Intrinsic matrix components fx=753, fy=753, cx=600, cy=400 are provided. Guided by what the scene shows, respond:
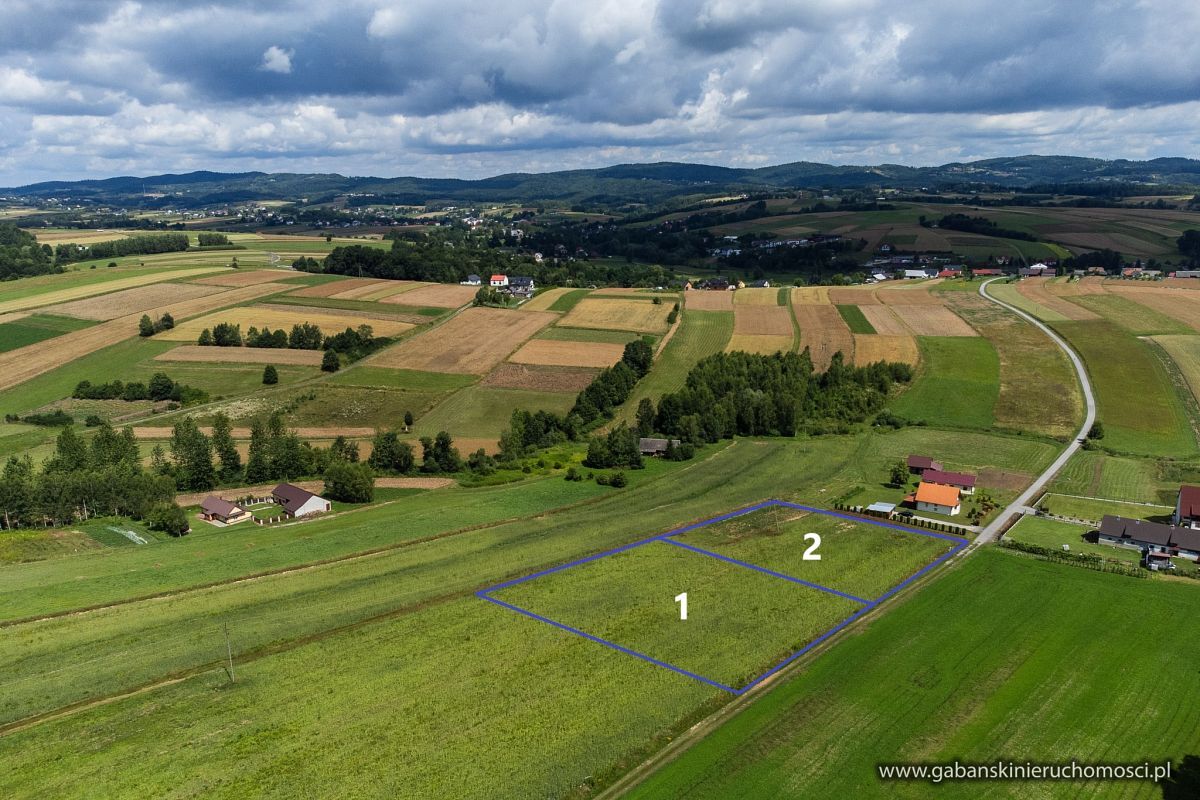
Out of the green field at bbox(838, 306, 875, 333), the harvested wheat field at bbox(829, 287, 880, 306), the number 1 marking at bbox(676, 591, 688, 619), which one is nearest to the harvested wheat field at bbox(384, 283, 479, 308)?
the green field at bbox(838, 306, 875, 333)

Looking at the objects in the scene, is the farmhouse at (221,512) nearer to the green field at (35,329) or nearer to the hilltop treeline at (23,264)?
the green field at (35,329)

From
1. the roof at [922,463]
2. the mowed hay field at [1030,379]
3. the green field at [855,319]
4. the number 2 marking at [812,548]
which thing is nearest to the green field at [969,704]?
the number 2 marking at [812,548]

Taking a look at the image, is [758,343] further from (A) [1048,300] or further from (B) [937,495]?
(A) [1048,300]

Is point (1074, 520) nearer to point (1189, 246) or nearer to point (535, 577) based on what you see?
point (535, 577)

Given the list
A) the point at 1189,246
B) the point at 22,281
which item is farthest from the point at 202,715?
the point at 1189,246

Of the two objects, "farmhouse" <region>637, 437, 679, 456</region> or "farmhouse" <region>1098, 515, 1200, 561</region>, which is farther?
"farmhouse" <region>637, 437, 679, 456</region>

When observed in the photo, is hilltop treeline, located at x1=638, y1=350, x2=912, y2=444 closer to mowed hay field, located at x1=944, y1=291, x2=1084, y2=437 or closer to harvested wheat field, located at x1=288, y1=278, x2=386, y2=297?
mowed hay field, located at x1=944, y1=291, x2=1084, y2=437
